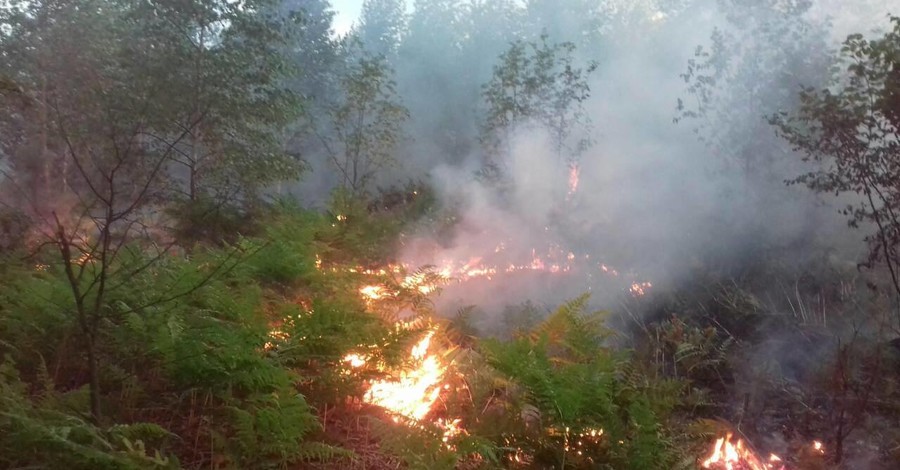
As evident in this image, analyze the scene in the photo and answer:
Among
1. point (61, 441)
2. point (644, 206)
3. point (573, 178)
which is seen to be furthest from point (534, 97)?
point (61, 441)

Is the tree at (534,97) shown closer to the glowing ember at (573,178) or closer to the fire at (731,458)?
the glowing ember at (573,178)

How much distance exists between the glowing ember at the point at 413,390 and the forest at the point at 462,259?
16mm

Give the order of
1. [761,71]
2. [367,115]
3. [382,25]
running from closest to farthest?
[761,71], [367,115], [382,25]

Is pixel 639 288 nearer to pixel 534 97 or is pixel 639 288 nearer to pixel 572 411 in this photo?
pixel 534 97

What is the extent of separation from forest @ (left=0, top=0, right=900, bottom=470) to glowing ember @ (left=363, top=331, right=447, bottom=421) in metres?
0.02

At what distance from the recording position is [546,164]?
51.0 ft

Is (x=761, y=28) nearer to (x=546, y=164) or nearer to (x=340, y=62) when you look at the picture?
(x=546, y=164)

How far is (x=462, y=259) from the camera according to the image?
1000cm

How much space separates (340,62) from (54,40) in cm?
1363

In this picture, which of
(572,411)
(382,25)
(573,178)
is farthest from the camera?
(382,25)

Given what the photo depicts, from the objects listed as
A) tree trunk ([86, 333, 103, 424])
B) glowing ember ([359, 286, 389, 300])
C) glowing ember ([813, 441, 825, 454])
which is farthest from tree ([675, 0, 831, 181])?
tree trunk ([86, 333, 103, 424])

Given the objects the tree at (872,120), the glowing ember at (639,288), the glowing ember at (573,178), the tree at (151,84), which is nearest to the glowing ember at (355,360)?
the tree at (872,120)

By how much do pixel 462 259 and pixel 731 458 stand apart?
6201 mm

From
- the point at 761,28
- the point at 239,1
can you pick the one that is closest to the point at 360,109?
the point at 239,1
